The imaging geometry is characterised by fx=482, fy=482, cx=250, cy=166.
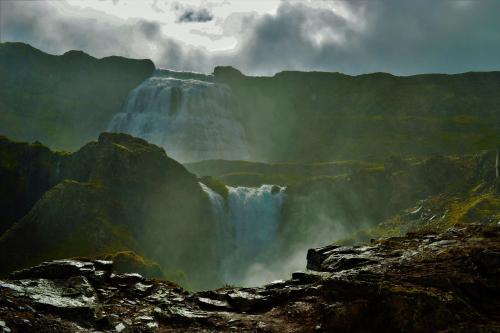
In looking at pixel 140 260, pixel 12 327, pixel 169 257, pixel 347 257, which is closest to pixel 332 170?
pixel 169 257

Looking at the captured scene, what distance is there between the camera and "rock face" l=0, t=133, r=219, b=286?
98.2m

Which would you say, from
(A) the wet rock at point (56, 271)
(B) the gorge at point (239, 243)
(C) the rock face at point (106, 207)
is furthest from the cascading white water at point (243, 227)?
(A) the wet rock at point (56, 271)

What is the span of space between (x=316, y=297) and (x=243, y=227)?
104m

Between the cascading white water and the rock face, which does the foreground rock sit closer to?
the rock face

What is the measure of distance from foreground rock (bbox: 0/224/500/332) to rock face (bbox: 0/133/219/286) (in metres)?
71.5

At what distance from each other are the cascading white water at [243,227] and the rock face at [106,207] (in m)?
4.66

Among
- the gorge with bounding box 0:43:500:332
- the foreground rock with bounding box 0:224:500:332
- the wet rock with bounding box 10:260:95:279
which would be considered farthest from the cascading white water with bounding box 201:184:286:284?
the foreground rock with bounding box 0:224:500:332

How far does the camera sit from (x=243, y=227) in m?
128

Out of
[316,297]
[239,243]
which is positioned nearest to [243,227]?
[239,243]

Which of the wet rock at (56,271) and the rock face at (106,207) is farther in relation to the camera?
the rock face at (106,207)

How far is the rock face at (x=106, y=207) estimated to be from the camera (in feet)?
322

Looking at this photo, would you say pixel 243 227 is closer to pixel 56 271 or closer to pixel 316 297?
pixel 56 271

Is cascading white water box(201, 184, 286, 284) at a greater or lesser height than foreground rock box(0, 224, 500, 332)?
lesser

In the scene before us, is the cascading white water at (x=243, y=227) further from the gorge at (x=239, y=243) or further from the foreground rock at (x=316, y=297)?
the foreground rock at (x=316, y=297)
